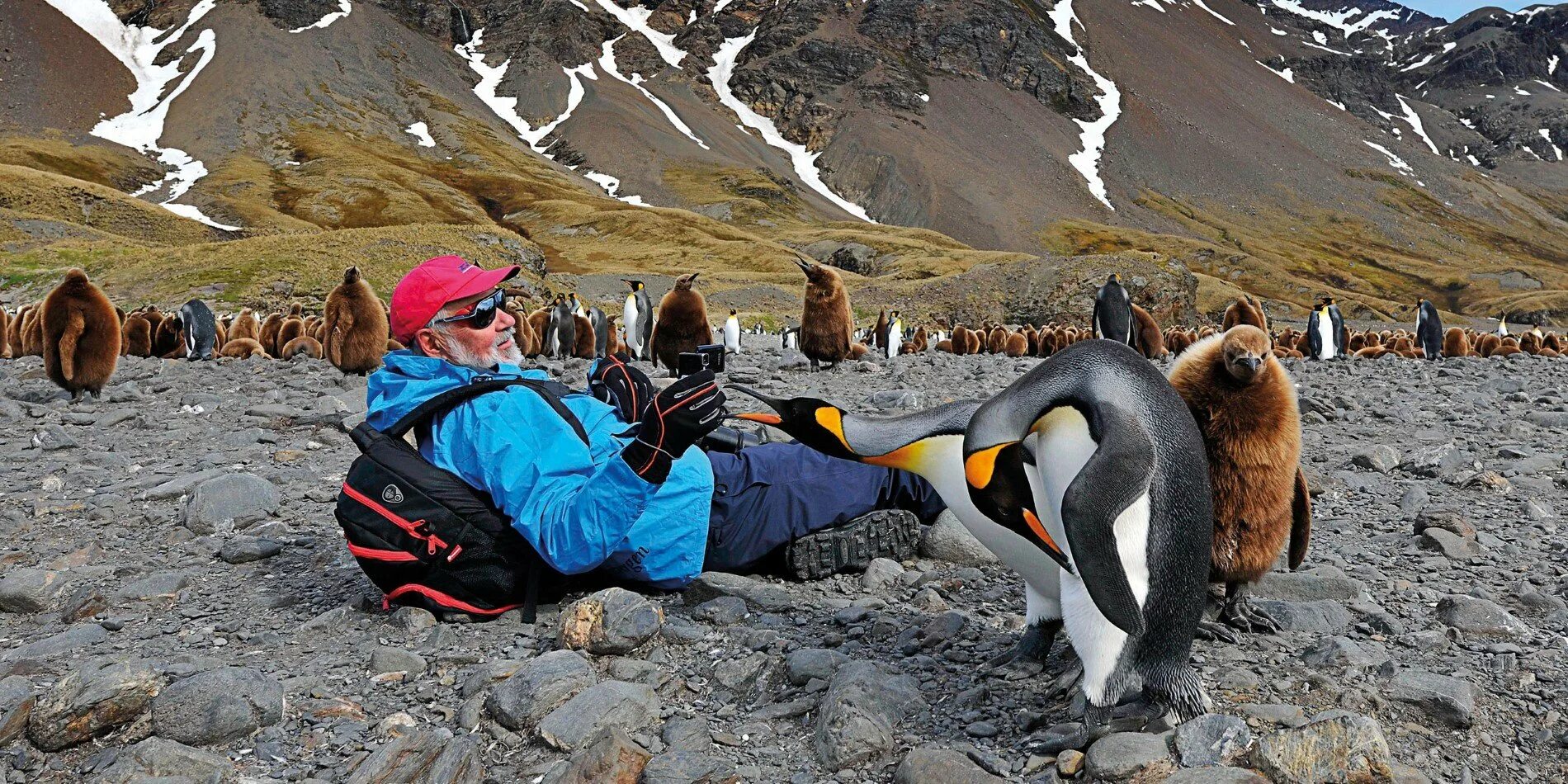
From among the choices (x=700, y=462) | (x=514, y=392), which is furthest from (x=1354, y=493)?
(x=514, y=392)

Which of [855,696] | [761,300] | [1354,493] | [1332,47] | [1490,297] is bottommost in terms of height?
[761,300]

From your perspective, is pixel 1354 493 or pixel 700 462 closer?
pixel 700 462

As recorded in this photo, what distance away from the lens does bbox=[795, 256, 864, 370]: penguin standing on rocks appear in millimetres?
12922

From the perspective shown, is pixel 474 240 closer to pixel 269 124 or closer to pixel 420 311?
pixel 420 311

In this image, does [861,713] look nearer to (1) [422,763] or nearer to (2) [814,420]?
(2) [814,420]

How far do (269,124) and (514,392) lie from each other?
9939 cm

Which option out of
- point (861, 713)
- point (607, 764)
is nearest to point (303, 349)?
point (607, 764)

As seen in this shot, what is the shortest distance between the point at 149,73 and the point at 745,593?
125396 mm

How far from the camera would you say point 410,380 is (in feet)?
10.3

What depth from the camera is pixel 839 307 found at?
13.0 meters

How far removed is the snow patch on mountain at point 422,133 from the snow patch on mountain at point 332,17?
23.0 m

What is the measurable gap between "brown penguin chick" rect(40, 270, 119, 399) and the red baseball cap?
6.89 m

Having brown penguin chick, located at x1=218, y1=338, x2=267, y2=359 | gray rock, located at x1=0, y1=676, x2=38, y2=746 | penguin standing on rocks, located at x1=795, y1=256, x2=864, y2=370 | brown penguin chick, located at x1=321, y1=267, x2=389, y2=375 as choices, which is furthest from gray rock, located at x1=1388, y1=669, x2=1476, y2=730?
brown penguin chick, located at x1=218, y1=338, x2=267, y2=359

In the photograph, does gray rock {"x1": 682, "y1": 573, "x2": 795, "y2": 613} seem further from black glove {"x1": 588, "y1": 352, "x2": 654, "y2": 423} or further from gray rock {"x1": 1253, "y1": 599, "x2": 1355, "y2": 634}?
gray rock {"x1": 1253, "y1": 599, "x2": 1355, "y2": 634}
